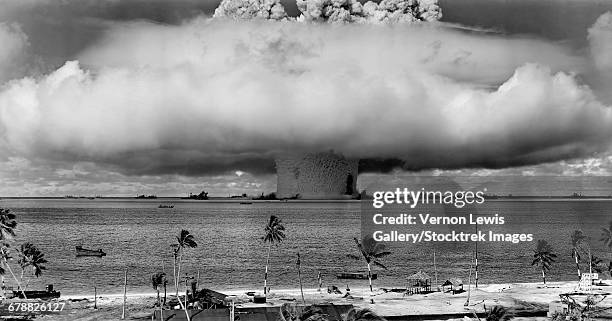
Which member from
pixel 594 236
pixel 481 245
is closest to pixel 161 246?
pixel 481 245

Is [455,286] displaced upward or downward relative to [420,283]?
downward

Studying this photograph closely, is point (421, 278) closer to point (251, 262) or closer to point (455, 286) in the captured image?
point (455, 286)

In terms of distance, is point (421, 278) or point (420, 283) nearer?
point (421, 278)

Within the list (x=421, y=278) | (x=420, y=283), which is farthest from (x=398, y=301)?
(x=420, y=283)

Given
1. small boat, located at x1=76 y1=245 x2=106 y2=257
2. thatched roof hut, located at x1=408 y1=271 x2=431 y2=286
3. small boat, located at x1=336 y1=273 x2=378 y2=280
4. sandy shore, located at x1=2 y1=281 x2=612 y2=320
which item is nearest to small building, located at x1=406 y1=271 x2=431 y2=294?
thatched roof hut, located at x1=408 y1=271 x2=431 y2=286

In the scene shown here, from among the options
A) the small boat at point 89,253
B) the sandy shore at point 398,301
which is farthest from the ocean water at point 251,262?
the sandy shore at point 398,301

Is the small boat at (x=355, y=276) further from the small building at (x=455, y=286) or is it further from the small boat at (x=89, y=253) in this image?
the small boat at (x=89, y=253)

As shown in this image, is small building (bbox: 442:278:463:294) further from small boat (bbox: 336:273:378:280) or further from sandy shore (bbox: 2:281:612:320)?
small boat (bbox: 336:273:378:280)

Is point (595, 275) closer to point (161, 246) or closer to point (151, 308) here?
point (151, 308)

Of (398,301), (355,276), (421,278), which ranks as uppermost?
(355,276)
